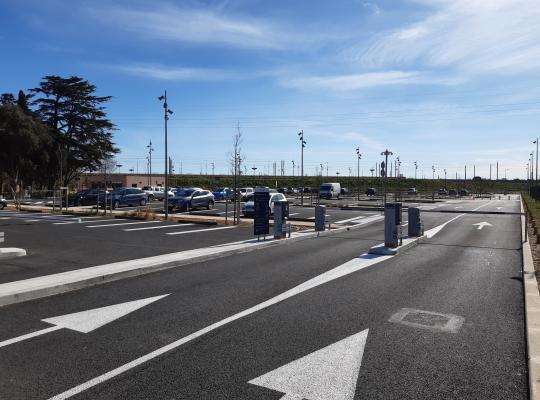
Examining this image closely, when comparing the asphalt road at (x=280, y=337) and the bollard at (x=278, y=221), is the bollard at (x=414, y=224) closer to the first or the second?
the bollard at (x=278, y=221)

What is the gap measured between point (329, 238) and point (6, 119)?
141ft

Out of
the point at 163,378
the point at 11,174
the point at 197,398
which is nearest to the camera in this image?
the point at 197,398

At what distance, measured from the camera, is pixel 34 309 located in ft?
23.2

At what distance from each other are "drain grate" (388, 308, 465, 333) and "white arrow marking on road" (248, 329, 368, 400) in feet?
4.22

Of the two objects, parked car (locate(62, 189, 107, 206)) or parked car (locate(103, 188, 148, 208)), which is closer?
parked car (locate(103, 188, 148, 208))

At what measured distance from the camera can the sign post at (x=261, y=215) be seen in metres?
15.6

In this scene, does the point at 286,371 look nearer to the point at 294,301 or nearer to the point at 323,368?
the point at 323,368

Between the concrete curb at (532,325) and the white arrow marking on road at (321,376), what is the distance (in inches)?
65.2

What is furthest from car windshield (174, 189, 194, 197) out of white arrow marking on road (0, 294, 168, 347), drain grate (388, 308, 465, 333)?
drain grate (388, 308, 465, 333)

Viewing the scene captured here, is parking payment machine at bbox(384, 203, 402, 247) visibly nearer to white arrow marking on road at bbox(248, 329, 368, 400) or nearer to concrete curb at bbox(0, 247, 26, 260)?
white arrow marking on road at bbox(248, 329, 368, 400)

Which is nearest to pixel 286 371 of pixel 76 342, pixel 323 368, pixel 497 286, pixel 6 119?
pixel 323 368

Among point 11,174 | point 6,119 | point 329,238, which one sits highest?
point 6,119

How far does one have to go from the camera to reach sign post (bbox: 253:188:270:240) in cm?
1563

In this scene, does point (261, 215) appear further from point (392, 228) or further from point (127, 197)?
point (127, 197)
